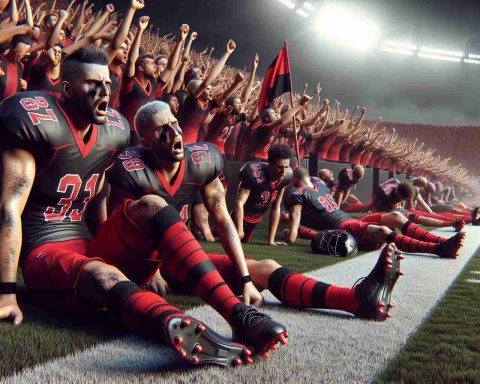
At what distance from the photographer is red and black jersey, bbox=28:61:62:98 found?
15.7 feet

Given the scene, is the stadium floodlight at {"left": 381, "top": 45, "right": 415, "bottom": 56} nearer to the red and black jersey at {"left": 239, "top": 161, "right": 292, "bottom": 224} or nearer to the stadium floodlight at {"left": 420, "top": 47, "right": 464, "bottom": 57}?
the stadium floodlight at {"left": 420, "top": 47, "right": 464, "bottom": 57}

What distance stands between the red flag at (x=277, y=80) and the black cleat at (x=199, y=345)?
277 inches

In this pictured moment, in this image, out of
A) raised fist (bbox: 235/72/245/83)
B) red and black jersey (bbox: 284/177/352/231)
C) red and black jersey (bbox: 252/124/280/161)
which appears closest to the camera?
raised fist (bbox: 235/72/245/83)

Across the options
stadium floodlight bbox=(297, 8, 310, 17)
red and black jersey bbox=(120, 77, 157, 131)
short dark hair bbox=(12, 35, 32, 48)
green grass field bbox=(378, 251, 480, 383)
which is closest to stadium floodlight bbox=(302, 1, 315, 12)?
stadium floodlight bbox=(297, 8, 310, 17)

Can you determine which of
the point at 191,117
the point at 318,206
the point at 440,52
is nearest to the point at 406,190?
the point at 318,206

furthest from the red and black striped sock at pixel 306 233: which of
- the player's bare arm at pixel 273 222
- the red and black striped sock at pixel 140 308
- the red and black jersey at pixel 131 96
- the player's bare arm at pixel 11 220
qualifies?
the red and black striped sock at pixel 140 308

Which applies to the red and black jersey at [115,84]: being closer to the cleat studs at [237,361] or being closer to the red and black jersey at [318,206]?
the red and black jersey at [318,206]

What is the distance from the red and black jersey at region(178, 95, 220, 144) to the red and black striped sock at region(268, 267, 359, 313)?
3.91m

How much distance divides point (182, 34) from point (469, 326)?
376 centimetres

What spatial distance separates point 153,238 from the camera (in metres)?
2.04

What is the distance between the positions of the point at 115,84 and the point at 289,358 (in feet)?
13.0

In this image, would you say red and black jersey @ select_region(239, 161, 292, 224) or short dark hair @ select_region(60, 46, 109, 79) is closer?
short dark hair @ select_region(60, 46, 109, 79)

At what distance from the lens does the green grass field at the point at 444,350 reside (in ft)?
5.67

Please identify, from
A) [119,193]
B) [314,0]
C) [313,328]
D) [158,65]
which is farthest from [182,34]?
[314,0]
